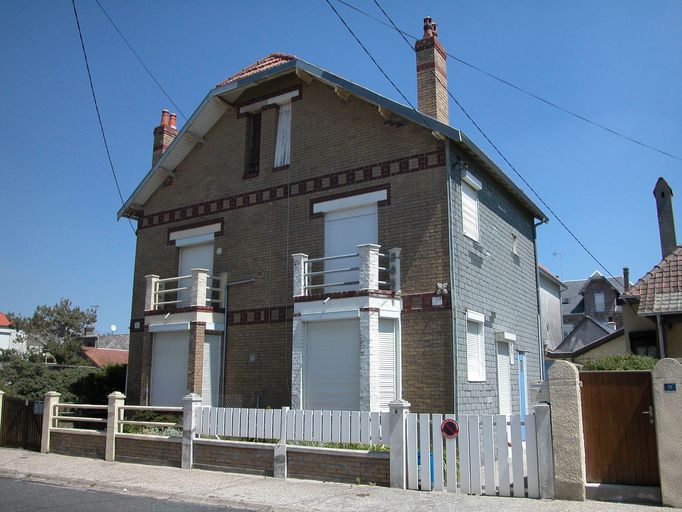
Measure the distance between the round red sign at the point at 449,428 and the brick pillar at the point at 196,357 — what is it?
811 cm

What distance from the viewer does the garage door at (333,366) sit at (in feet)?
44.2

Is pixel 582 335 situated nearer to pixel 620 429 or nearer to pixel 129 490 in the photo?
pixel 620 429

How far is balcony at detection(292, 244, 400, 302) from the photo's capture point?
44.1 feet

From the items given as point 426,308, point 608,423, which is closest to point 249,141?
point 426,308

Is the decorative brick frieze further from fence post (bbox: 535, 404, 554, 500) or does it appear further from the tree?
the tree

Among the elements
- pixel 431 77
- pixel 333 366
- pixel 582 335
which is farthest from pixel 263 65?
pixel 582 335

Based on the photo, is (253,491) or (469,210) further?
(469,210)

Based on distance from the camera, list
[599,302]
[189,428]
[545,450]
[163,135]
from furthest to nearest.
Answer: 1. [599,302]
2. [163,135]
3. [189,428]
4. [545,450]

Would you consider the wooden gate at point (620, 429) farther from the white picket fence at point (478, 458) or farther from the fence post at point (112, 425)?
the fence post at point (112, 425)

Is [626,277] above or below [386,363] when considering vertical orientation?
above

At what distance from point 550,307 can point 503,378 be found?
18405mm

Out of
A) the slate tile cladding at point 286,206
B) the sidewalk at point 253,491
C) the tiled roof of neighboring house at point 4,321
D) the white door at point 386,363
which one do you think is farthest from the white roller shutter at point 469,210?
the tiled roof of neighboring house at point 4,321

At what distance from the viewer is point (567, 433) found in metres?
8.66

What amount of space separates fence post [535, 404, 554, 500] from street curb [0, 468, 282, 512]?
351 cm
